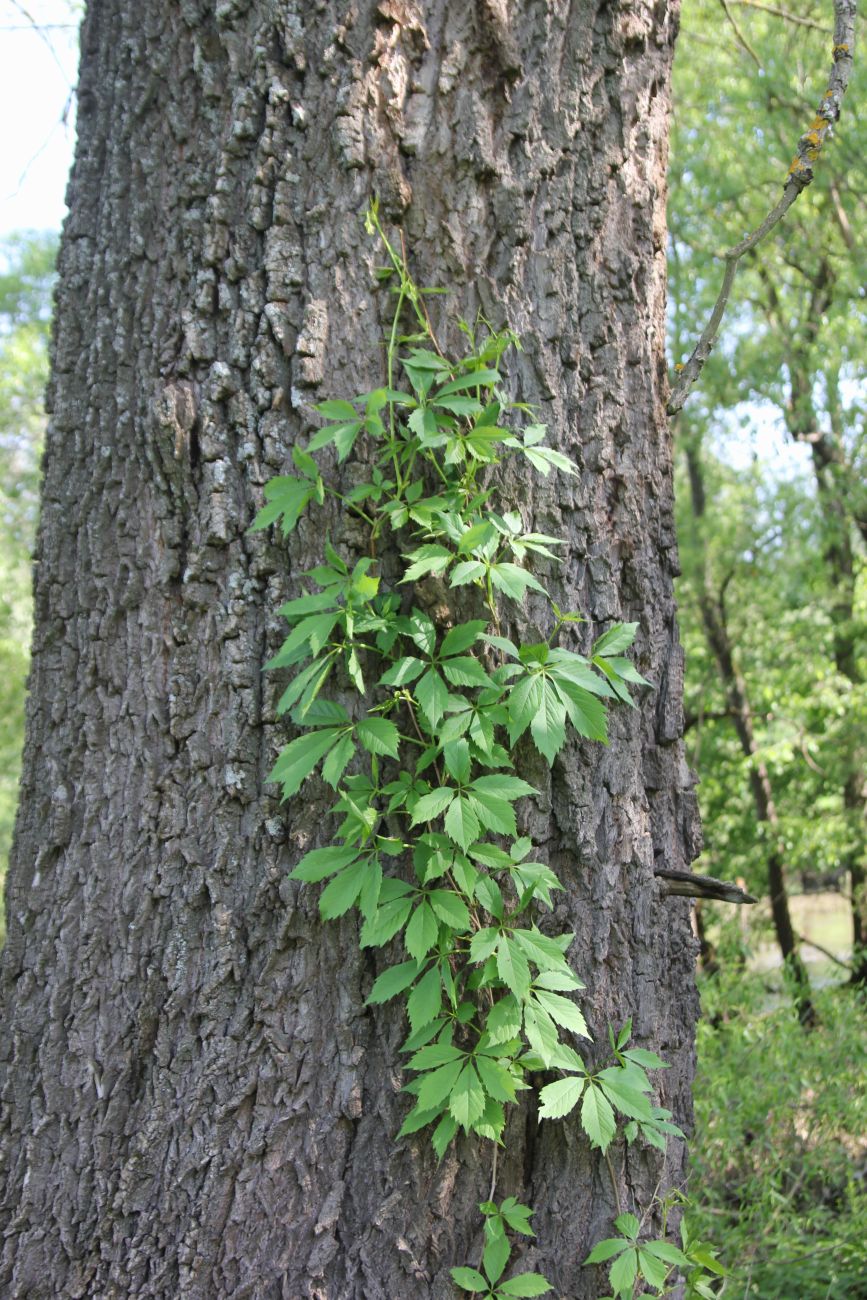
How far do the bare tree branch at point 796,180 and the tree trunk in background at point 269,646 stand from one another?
108mm

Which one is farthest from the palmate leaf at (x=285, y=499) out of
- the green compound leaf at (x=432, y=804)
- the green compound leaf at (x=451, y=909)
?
the green compound leaf at (x=451, y=909)

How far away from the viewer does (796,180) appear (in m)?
2.00

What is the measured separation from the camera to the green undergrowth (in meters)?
3.10

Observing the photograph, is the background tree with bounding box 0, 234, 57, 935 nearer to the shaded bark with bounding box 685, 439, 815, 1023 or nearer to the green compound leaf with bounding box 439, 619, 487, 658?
the shaded bark with bounding box 685, 439, 815, 1023

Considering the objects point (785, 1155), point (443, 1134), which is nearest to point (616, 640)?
point (443, 1134)

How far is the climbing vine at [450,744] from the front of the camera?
1.53 metres

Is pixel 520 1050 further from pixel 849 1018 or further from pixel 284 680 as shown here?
pixel 849 1018

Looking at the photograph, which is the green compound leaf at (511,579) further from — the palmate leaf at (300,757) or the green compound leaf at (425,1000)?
the green compound leaf at (425,1000)

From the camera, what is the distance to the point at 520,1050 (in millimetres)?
1632

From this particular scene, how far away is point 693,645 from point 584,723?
29.2 feet

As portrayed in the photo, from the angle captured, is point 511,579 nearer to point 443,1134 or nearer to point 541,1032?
point 541,1032

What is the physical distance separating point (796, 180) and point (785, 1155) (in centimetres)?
335

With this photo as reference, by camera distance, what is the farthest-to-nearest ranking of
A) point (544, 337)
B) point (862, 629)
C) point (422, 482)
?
1. point (862, 629)
2. point (544, 337)
3. point (422, 482)

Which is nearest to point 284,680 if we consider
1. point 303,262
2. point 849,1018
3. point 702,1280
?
point 303,262
